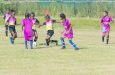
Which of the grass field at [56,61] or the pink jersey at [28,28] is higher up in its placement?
the pink jersey at [28,28]

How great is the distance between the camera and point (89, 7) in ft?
167

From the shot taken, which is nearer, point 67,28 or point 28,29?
point 67,28

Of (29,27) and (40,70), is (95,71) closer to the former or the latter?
(40,70)

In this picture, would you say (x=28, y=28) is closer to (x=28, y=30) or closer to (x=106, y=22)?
(x=28, y=30)

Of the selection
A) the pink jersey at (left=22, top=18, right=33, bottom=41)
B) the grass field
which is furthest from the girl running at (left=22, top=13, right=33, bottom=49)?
the grass field

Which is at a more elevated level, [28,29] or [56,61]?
[28,29]

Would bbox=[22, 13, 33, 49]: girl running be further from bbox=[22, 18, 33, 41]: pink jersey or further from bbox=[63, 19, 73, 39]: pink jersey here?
bbox=[63, 19, 73, 39]: pink jersey

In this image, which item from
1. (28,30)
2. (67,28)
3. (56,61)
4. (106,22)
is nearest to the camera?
(56,61)

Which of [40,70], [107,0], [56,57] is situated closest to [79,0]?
[107,0]

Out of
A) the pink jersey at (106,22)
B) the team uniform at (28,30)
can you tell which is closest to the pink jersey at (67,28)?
the team uniform at (28,30)

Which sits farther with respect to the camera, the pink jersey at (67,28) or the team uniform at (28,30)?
the team uniform at (28,30)

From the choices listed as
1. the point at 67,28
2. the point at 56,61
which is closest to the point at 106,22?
the point at 67,28

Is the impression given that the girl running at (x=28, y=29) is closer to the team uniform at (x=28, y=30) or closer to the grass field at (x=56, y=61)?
the team uniform at (x=28, y=30)

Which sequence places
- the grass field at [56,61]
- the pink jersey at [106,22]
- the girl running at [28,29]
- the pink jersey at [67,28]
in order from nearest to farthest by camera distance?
1. the grass field at [56,61]
2. the pink jersey at [67,28]
3. the girl running at [28,29]
4. the pink jersey at [106,22]
